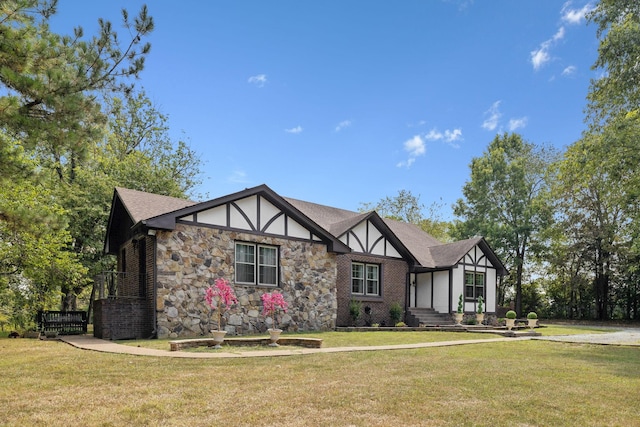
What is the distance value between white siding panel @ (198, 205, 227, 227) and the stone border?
16.0 feet

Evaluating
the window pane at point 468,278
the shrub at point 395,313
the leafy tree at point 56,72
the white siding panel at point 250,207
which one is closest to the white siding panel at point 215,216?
the white siding panel at point 250,207

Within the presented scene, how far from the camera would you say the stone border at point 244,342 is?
10016mm

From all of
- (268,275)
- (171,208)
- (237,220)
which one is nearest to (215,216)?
(237,220)

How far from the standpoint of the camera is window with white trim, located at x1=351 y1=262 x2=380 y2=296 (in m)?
20.3

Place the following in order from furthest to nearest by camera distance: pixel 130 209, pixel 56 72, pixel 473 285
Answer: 1. pixel 473 285
2. pixel 130 209
3. pixel 56 72

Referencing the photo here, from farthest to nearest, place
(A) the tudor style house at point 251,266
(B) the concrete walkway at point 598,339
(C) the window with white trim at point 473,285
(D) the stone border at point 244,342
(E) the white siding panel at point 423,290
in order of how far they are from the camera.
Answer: (C) the window with white trim at point 473,285 → (E) the white siding panel at point 423,290 → (A) the tudor style house at point 251,266 → (B) the concrete walkway at point 598,339 → (D) the stone border at point 244,342

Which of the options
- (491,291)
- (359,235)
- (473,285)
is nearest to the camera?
(359,235)

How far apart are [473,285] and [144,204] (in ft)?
56.9

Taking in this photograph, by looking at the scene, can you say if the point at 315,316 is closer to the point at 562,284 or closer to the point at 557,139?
the point at 562,284

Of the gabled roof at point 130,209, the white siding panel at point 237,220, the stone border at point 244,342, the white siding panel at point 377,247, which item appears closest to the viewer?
the stone border at point 244,342

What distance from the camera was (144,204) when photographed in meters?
15.5

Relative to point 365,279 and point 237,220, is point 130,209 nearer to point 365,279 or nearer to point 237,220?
point 237,220

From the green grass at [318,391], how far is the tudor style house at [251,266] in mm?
4705

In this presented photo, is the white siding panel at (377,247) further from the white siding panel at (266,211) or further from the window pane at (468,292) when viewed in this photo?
the white siding panel at (266,211)
